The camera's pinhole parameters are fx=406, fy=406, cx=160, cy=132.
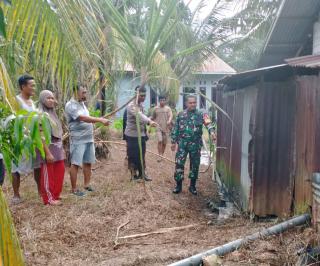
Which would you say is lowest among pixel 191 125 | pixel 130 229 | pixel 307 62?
pixel 130 229

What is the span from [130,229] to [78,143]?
1.71 meters

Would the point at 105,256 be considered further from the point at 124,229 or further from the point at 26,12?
the point at 26,12

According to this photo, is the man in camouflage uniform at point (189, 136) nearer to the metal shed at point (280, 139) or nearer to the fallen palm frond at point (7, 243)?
the metal shed at point (280, 139)

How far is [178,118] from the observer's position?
22.5 ft

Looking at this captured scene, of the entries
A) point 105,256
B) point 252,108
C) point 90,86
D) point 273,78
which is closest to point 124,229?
point 105,256

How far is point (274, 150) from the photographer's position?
4.82 meters

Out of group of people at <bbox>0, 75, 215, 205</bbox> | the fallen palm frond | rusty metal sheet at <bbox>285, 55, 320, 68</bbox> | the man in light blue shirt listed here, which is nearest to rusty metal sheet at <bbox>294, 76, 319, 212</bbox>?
rusty metal sheet at <bbox>285, 55, 320, 68</bbox>

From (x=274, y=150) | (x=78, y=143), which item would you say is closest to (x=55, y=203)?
(x=78, y=143)

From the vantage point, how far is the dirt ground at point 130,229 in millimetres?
3809

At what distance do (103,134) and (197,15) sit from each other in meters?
7.70

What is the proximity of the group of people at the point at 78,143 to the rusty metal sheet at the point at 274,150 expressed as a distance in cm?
142

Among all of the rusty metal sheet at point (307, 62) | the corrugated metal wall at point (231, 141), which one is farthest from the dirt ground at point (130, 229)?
the rusty metal sheet at point (307, 62)

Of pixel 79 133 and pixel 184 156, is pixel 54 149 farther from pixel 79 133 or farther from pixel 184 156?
pixel 184 156

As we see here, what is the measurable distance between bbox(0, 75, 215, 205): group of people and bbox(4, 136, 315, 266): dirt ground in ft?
0.86
